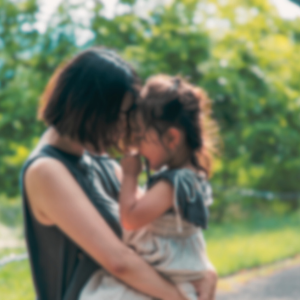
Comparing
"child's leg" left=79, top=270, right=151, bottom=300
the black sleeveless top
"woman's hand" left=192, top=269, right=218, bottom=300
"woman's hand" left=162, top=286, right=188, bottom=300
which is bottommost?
"woman's hand" left=192, top=269, right=218, bottom=300

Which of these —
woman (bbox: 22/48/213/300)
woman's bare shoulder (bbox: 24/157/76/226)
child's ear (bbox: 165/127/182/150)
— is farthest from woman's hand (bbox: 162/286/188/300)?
child's ear (bbox: 165/127/182/150)

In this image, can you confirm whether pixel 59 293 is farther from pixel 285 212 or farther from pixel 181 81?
pixel 285 212

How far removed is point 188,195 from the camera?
1.75 metres

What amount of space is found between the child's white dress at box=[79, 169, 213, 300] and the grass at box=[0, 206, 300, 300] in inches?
70.4

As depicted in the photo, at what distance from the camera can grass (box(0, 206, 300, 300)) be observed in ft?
11.3

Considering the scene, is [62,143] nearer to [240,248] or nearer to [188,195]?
[188,195]

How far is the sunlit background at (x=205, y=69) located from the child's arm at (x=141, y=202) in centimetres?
310

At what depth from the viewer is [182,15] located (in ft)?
23.1

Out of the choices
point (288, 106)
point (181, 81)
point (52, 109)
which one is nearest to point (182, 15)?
point (288, 106)

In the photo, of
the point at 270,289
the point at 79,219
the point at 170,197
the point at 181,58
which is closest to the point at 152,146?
the point at 170,197

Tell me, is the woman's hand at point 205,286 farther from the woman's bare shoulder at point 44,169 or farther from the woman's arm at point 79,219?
the woman's bare shoulder at point 44,169

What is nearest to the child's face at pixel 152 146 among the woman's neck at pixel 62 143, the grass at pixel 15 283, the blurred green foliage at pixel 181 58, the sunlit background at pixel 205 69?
the woman's neck at pixel 62 143

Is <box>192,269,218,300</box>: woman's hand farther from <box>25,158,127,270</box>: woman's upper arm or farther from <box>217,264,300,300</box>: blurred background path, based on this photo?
<box>217,264,300,300</box>: blurred background path

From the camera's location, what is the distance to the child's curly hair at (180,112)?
1.95m
